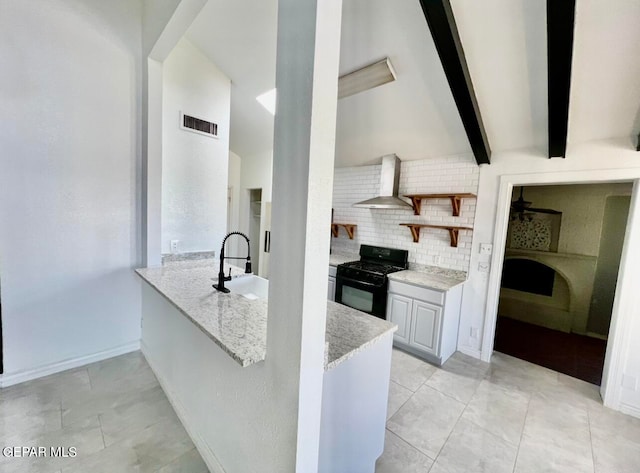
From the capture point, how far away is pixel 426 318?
2.89 metres

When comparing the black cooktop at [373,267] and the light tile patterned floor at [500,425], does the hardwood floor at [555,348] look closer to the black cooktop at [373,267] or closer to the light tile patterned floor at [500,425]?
the light tile patterned floor at [500,425]

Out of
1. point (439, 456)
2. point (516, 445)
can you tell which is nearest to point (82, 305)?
point (439, 456)

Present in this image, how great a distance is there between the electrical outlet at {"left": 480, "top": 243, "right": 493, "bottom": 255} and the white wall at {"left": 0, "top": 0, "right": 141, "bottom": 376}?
12.1 ft

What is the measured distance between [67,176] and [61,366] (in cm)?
168

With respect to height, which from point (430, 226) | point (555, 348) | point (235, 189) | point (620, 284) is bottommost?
point (555, 348)

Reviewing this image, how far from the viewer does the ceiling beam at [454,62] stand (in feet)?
5.59

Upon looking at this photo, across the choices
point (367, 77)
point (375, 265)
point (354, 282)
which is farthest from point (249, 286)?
point (367, 77)

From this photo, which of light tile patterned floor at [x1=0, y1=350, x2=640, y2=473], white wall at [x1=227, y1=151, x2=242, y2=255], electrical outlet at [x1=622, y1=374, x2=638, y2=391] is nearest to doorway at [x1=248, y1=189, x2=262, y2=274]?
white wall at [x1=227, y1=151, x2=242, y2=255]

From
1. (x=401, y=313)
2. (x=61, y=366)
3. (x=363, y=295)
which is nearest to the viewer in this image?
(x=61, y=366)

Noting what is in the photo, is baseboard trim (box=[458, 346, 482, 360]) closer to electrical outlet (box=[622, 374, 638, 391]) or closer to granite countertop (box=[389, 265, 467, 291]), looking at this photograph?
granite countertop (box=[389, 265, 467, 291])

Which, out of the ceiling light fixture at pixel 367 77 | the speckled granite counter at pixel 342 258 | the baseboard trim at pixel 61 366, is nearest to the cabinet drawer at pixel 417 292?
the speckled granite counter at pixel 342 258

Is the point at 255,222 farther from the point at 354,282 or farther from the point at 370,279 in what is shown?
the point at 370,279

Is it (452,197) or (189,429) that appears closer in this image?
(189,429)

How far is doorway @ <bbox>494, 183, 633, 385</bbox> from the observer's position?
11.8 feet
